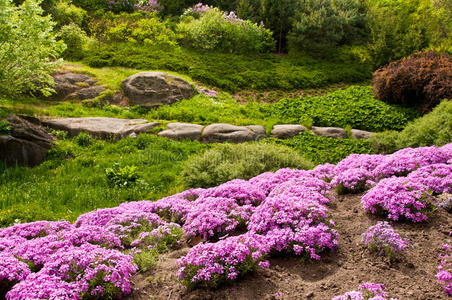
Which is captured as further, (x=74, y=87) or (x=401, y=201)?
(x=74, y=87)

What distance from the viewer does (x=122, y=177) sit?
7.73 meters

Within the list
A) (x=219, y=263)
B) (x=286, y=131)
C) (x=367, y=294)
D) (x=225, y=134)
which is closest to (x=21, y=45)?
(x=225, y=134)

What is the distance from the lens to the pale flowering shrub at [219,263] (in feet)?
10.7

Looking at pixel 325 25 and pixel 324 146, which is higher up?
pixel 325 25

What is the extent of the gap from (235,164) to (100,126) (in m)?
5.39

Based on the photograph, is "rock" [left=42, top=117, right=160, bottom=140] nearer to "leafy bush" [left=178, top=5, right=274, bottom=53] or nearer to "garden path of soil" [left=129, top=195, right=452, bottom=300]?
"garden path of soil" [left=129, top=195, right=452, bottom=300]

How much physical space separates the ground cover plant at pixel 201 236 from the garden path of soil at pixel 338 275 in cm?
12

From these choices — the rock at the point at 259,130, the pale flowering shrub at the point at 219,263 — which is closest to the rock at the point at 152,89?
the rock at the point at 259,130

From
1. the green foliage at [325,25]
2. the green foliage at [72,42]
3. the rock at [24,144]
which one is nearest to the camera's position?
the rock at [24,144]

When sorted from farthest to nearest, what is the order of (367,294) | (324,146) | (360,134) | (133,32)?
(133,32)
(360,134)
(324,146)
(367,294)

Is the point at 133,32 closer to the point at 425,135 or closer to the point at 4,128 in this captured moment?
the point at 4,128

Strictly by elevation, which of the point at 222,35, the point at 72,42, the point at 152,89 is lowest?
the point at 152,89

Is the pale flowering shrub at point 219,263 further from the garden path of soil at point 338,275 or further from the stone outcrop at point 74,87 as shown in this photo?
the stone outcrop at point 74,87

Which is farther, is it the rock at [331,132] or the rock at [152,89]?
the rock at [152,89]
